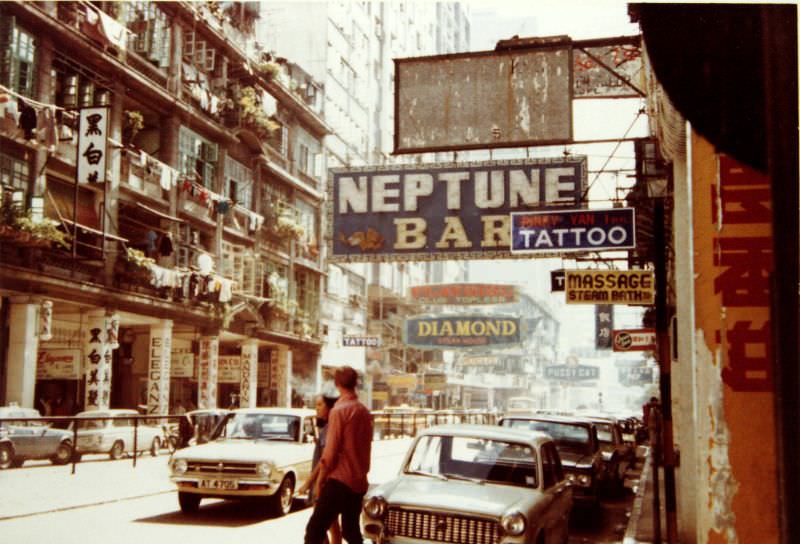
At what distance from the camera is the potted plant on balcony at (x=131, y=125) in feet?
96.6

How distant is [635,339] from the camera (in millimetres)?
25188

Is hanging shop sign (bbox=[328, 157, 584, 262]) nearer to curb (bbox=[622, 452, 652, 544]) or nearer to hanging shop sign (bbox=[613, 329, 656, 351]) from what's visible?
curb (bbox=[622, 452, 652, 544])

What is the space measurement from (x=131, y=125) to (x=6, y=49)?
638 centimetres

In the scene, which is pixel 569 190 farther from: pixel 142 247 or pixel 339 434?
pixel 142 247

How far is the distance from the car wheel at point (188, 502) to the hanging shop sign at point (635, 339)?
15344 mm

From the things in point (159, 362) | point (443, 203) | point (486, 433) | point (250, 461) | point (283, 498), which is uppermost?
point (443, 203)

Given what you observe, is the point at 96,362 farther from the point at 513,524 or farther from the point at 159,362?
the point at 513,524

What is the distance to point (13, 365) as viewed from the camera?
2414 centimetres

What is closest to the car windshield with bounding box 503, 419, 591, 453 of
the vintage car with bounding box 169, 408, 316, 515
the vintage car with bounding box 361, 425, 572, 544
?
the vintage car with bounding box 169, 408, 316, 515

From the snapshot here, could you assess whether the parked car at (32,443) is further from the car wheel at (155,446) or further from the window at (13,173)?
the window at (13,173)

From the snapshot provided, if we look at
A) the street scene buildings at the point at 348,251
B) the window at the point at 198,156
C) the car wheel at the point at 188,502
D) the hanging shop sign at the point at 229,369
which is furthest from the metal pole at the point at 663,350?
the hanging shop sign at the point at 229,369

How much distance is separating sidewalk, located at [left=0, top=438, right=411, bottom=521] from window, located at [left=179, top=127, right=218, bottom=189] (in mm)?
15586

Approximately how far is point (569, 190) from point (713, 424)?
10744mm

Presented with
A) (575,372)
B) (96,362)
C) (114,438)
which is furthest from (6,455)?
(575,372)
